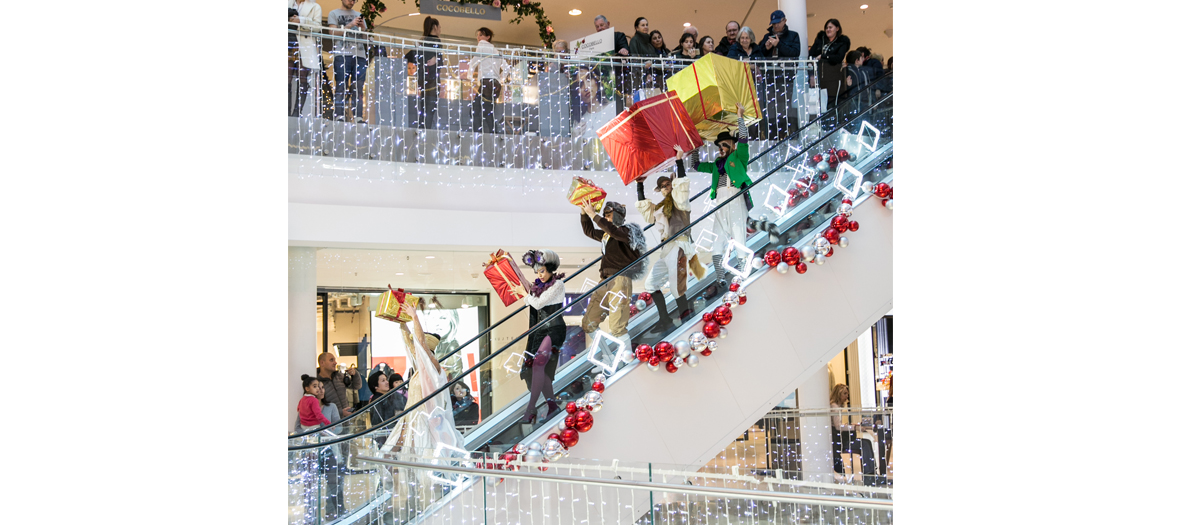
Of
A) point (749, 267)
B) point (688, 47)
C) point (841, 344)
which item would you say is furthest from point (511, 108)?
point (841, 344)

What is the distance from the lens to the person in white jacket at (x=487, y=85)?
9.00 metres

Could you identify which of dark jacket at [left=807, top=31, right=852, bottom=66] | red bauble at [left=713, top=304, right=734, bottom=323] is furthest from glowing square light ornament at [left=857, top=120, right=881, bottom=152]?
dark jacket at [left=807, top=31, right=852, bottom=66]

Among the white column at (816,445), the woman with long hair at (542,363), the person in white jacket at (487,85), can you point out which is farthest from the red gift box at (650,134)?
the white column at (816,445)

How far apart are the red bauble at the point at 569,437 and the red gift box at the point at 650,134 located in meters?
2.06

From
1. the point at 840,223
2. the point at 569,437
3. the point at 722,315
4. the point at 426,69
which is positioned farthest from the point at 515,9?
the point at 569,437

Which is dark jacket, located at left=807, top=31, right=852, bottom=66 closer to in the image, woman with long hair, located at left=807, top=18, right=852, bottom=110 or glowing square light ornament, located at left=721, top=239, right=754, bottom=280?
woman with long hair, located at left=807, top=18, right=852, bottom=110

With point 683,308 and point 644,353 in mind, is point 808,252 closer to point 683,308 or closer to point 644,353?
point 683,308

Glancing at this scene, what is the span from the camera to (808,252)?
6.32 metres

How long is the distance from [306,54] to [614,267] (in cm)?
404

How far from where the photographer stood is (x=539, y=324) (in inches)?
211

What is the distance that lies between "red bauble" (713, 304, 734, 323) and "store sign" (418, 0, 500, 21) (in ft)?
14.6

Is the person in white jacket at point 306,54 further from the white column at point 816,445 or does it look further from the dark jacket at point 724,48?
the white column at point 816,445
